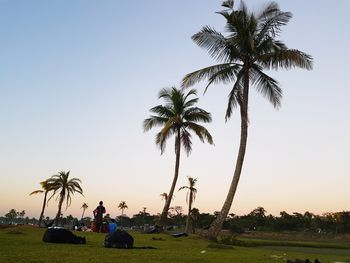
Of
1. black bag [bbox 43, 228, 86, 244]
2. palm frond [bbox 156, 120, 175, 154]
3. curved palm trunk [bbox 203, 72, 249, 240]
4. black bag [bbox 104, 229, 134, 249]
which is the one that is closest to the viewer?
black bag [bbox 104, 229, 134, 249]

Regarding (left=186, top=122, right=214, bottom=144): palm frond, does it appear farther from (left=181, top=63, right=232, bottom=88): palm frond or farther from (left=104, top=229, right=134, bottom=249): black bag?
(left=104, top=229, right=134, bottom=249): black bag

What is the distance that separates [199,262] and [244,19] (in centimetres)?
2056

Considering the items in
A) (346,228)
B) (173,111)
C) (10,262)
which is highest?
(173,111)

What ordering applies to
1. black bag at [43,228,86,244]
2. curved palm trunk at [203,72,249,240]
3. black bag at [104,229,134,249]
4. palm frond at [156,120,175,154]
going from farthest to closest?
1. palm frond at [156,120,175,154]
2. curved palm trunk at [203,72,249,240]
3. black bag at [43,228,86,244]
4. black bag at [104,229,134,249]

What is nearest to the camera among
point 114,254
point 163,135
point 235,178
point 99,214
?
point 114,254

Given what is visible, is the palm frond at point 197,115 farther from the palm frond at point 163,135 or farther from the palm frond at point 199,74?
the palm frond at point 199,74

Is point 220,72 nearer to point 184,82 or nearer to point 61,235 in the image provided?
point 184,82

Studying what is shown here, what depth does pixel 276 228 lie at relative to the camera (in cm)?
10900

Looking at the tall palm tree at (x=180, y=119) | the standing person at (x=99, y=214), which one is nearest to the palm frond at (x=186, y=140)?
the tall palm tree at (x=180, y=119)

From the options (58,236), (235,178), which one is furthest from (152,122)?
(58,236)

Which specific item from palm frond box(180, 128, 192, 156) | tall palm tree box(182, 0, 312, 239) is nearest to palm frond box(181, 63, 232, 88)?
tall palm tree box(182, 0, 312, 239)

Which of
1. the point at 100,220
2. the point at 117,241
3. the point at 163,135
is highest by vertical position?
the point at 163,135

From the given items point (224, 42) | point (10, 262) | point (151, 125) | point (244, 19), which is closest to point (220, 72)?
point (224, 42)

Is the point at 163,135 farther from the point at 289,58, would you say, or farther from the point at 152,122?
the point at 289,58
